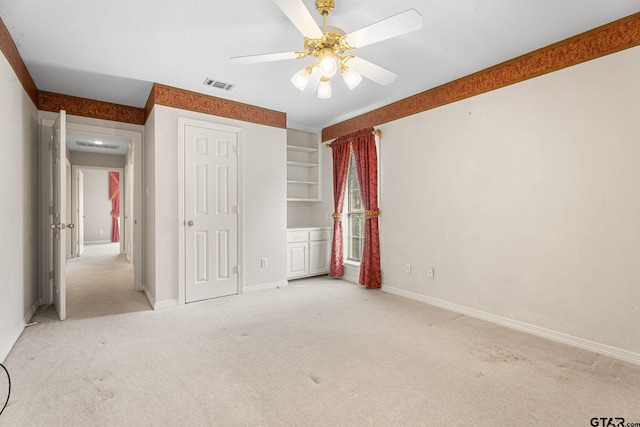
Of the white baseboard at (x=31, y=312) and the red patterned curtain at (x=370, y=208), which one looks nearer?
the white baseboard at (x=31, y=312)

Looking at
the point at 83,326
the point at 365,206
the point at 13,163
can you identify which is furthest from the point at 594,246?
the point at 13,163

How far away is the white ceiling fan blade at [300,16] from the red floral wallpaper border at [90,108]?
10.9ft

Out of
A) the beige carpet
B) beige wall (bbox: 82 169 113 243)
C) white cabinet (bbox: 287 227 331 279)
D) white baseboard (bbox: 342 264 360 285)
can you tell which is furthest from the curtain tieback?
beige wall (bbox: 82 169 113 243)

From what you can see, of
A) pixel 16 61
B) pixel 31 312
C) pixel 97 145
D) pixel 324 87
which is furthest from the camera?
pixel 97 145

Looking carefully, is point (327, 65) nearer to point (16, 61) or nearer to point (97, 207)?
point (16, 61)

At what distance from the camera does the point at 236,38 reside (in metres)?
2.54

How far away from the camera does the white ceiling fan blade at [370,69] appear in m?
2.25

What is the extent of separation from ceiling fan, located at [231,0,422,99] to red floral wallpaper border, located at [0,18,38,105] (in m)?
1.81

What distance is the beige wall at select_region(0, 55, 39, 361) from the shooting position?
95.2 inches

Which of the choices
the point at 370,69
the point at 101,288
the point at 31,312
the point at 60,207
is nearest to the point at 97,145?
the point at 101,288

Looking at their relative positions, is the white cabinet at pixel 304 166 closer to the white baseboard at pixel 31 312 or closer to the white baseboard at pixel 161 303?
the white baseboard at pixel 161 303

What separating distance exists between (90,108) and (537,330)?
5.52m

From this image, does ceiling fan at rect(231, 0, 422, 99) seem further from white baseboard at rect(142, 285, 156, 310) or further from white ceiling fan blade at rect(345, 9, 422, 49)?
white baseboard at rect(142, 285, 156, 310)

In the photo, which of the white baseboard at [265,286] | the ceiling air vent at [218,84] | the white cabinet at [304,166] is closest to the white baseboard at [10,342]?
the white baseboard at [265,286]
